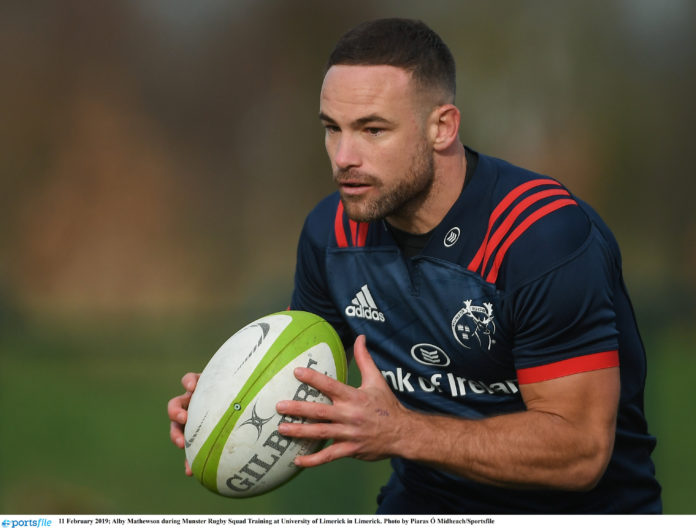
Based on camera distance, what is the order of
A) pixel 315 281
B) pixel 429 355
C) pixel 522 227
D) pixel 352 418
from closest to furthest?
pixel 352 418, pixel 522 227, pixel 429 355, pixel 315 281

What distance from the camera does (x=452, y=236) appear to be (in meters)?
2.62

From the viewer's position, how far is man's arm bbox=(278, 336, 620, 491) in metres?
2.20

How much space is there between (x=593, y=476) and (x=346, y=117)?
1.29m

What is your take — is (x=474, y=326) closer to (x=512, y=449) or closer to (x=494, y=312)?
(x=494, y=312)

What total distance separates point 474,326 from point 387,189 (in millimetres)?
511

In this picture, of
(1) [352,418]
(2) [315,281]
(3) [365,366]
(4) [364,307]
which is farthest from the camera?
(2) [315,281]

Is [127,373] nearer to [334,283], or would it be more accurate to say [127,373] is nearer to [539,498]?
[334,283]

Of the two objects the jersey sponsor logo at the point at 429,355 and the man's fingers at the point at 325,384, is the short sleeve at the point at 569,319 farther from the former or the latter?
the man's fingers at the point at 325,384

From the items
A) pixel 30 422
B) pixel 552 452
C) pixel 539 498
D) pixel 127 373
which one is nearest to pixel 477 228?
pixel 552 452

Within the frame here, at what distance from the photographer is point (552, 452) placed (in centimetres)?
226

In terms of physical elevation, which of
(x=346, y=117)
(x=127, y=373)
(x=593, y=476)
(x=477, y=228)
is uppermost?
(x=346, y=117)

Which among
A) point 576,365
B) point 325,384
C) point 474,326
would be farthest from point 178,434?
point 576,365

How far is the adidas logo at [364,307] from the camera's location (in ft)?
9.26

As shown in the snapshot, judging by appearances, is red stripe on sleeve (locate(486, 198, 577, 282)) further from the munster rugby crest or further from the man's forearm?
the man's forearm
